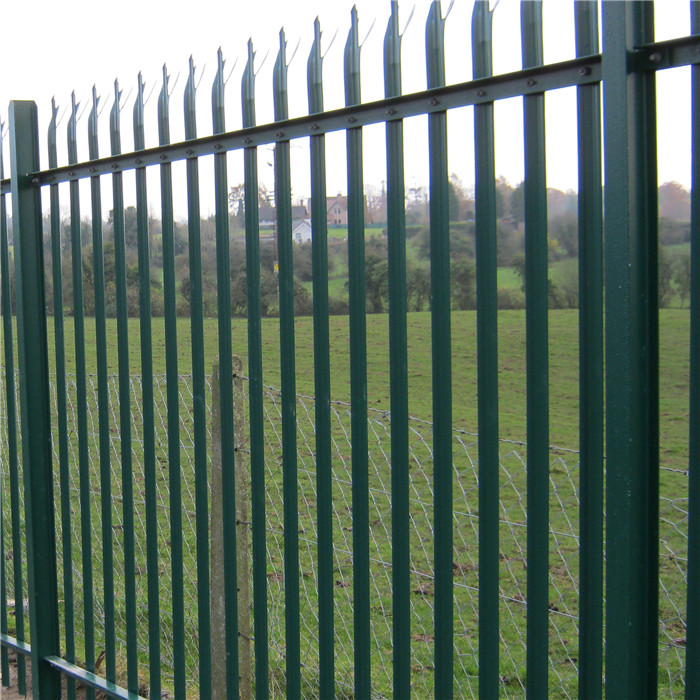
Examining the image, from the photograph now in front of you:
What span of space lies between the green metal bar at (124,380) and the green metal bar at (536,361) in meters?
1.68

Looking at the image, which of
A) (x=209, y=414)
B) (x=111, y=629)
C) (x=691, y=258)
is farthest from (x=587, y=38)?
(x=111, y=629)

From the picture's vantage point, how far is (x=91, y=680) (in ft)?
11.4

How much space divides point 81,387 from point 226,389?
91 centimetres

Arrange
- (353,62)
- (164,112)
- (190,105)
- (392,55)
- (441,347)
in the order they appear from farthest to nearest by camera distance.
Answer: (164,112), (190,105), (353,62), (392,55), (441,347)

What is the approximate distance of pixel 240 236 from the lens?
2.82m

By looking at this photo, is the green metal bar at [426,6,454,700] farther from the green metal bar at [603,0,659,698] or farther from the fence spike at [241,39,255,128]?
the fence spike at [241,39,255,128]

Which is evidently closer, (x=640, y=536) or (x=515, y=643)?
(x=640, y=536)

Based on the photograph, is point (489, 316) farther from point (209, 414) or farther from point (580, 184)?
point (209, 414)

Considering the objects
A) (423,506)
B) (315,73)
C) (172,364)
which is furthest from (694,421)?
(423,506)

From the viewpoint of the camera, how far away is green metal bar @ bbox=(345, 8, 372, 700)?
2412 millimetres

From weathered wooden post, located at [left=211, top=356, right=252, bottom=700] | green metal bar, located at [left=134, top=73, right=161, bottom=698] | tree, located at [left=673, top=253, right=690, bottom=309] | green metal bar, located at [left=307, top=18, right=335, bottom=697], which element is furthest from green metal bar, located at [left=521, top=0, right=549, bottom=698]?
green metal bar, located at [left=134, top=73, right=161, bottom=698]

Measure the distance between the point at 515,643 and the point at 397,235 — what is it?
3.67m

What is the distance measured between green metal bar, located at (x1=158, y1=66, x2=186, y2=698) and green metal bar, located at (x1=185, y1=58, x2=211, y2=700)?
8 centimetres

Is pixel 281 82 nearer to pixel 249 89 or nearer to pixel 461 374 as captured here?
pixel 249 89
